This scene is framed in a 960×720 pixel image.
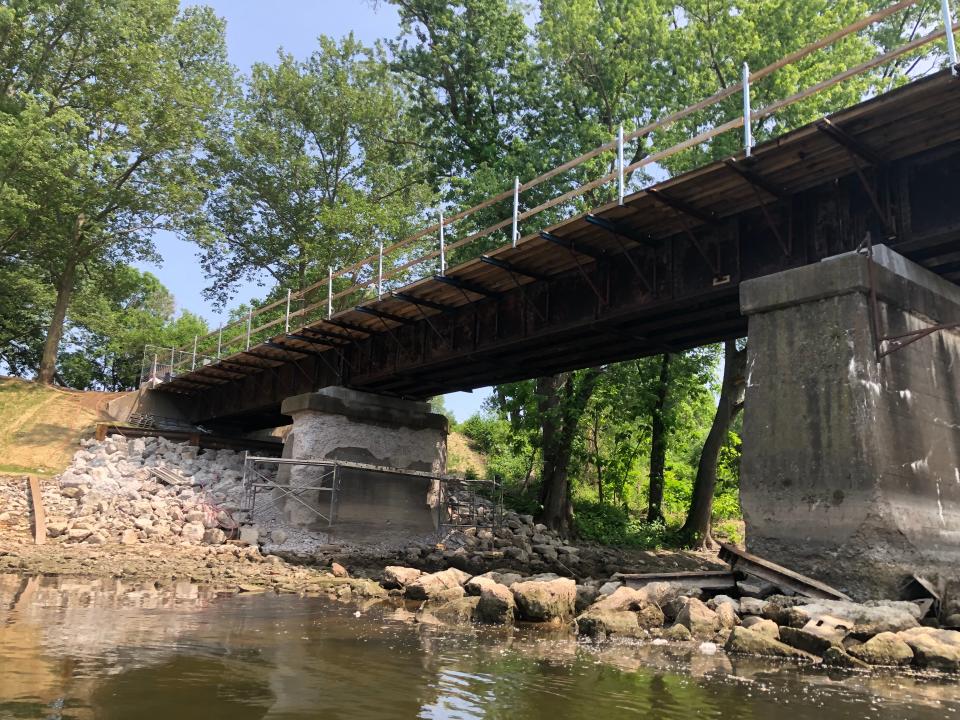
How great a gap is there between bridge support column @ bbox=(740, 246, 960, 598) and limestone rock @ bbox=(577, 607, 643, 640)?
2.38 meters

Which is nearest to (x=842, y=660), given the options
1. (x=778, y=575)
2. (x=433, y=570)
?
(x=778, y=575)

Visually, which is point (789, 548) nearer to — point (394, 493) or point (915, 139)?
point (915, 139)

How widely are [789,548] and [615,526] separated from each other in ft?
52.6

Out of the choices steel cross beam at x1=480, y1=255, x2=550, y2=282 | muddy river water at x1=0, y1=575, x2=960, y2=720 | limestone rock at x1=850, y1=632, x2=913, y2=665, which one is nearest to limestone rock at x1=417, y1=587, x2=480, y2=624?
muddy river water at x1=0, y1=575, x2=960, y2=720

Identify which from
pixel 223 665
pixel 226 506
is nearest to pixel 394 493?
pixel 226 506

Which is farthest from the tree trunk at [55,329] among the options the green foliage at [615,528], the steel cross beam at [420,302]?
the green foliage at [615,528]

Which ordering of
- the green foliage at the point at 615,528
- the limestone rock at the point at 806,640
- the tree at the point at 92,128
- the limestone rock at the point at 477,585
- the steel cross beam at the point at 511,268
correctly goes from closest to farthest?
the limestone rock at the point at 806,640 → the limestone rock at the point at 477,585 → the steel cross beam at the point at 511,268 → the green foliage at the point at 615,528 → the tree at the point at 92,128

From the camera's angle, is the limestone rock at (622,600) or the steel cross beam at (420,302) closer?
the limestone rock at (622,600)

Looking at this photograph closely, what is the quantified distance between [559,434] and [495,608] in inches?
568

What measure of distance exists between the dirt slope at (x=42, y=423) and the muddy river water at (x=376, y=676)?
17826 mm

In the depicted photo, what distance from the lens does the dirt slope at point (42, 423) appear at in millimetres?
24466

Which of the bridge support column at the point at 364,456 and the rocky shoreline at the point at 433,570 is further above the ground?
the bridge support column at the point at 364,456

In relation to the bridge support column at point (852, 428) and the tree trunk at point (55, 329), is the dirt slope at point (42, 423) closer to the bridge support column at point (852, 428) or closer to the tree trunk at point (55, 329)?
the tree trunk at point (55, 329)

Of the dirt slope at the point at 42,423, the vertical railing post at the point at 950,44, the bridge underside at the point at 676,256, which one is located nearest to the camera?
the vertical railing post at the point at 950,44
